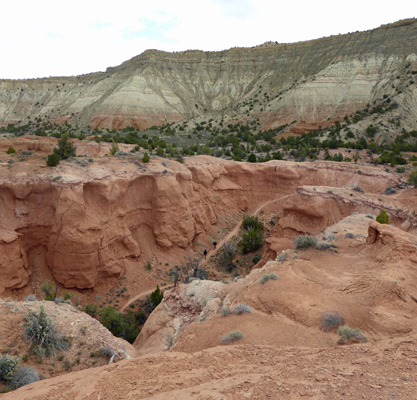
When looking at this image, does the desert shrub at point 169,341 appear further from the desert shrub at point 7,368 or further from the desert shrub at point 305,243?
the desert shrub at point 305,243

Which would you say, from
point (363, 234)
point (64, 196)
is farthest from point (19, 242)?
point (363, 234)

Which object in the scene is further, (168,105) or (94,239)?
(168,105)

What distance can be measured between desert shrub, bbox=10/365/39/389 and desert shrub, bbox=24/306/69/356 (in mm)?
900

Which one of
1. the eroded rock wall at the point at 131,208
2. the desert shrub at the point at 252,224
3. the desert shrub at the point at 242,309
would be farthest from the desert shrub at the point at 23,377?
the desert shrub at the point at 252,224

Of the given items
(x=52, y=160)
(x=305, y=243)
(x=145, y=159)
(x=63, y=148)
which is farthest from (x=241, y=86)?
(x=305, y=243)

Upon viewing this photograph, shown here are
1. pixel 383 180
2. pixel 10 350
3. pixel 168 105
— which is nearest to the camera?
pixel 10 350

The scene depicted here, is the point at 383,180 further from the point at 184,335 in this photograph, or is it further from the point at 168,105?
the point at 168,105

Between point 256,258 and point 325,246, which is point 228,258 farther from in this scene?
point 325,246

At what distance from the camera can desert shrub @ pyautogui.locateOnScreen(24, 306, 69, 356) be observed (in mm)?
7832

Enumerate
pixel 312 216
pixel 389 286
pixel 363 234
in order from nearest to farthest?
1. pixel 389 286
2. pixel 363 234
3. pixel 312 216

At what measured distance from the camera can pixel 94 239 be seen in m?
18.0

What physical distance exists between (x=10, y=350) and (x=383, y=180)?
2813 cm

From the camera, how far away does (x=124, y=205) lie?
20.9 meters

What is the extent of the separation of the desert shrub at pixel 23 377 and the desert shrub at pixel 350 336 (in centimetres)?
668
